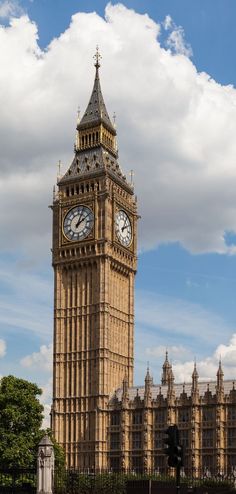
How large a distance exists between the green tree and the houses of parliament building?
2635cm

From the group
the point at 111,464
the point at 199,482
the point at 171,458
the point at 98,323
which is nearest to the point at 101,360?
the point at 98,323

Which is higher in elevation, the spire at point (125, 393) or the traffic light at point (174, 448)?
the spire at point (125, 393)

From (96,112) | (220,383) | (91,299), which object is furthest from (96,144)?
(220,383)

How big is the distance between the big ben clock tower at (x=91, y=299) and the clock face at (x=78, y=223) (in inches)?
5.5

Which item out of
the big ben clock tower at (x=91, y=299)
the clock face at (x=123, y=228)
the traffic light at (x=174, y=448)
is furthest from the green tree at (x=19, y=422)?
the traffic light at (x=174, y=448)

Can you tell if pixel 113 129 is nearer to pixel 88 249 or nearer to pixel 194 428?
pixel 88 249

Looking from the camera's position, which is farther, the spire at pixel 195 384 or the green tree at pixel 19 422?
the spire at pixel 195 384

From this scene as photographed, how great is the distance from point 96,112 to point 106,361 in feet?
129

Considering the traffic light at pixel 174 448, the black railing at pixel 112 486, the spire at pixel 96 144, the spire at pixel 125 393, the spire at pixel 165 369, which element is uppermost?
the spire at pixel 96 144

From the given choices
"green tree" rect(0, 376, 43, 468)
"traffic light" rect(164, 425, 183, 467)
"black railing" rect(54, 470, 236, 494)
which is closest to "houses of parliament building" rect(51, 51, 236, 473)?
"green tree" rect(0, 376, 43, 468)

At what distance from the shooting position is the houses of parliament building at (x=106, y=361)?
11612 centimetres

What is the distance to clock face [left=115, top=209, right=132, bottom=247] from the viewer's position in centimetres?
12938

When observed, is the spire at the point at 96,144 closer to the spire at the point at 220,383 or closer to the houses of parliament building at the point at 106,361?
the houses of parliament building at the point at 106,361

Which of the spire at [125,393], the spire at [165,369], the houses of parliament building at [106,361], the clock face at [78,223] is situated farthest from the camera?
the spire at [165,369]
